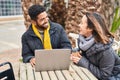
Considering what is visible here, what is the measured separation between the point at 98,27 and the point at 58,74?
2.05ft

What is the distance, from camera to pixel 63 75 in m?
3.34

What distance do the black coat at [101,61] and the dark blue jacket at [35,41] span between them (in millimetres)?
733

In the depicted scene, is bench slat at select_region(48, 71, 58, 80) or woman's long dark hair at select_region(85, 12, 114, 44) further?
woman's long dark hair at select_region(85, 12, 114, 44)

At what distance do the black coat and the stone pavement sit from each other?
343 cm

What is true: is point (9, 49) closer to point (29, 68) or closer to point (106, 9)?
point (106, 9)

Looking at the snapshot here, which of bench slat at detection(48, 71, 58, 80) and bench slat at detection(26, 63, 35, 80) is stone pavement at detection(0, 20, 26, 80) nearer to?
bench slat at detection(26, 63, 35, 80)

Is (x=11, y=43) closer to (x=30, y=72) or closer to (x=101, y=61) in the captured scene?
(x=30, y=72)

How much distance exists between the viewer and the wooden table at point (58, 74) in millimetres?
3241

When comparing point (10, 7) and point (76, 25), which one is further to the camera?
point (10, 7)

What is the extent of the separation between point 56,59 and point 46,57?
0.11 metres

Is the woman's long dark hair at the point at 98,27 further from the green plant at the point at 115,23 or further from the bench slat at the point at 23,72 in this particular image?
the green plant at the point at 115,23

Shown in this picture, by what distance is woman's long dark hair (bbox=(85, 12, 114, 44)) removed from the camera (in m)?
3.48

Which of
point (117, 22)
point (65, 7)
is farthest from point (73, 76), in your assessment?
point (65, 7)

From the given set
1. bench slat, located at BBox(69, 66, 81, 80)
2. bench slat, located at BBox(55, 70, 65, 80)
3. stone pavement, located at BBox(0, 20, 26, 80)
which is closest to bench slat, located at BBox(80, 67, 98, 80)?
bench slat, located at BBox(69, 66, 81, 80)
